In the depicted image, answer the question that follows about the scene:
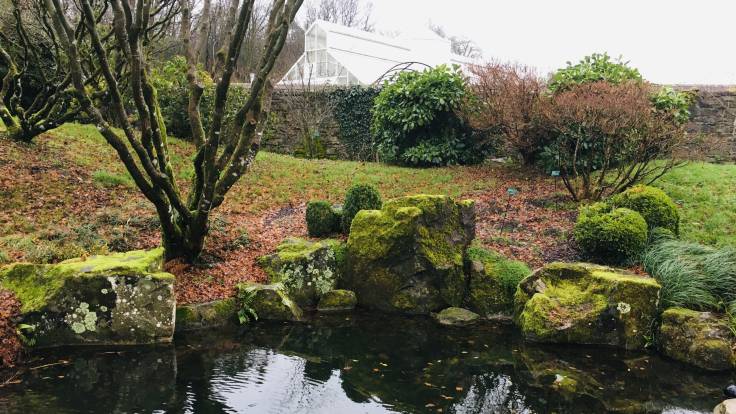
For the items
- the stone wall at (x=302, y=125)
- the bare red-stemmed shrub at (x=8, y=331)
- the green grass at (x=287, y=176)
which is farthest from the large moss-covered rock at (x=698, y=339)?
the stone wall at (x=302, y=125)

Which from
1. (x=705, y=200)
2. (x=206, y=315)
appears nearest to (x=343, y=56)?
(x=705, y=200)

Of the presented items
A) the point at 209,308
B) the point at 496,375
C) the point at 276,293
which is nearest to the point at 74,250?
the point at 209,308

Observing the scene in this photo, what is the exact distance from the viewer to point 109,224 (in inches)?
365

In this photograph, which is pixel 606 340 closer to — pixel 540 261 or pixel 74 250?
pixel 540 261

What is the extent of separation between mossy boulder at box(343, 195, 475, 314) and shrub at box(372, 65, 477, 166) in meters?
7.30

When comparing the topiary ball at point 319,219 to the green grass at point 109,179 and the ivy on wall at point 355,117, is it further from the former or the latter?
the ivy on wall at point 355,117

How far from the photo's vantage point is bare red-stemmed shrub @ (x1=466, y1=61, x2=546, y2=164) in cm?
1340

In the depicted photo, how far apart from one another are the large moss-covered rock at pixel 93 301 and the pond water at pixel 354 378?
29cm

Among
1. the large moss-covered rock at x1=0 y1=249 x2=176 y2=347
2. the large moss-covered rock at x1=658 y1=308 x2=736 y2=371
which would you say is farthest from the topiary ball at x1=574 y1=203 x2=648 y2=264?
the large moss-covered rock at x1=0 y1=249 x2=176 y2=347

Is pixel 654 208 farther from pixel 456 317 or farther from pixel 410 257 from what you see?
pixel 410 257

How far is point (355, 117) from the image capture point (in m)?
20.2

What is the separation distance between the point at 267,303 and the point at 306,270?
3.33ft

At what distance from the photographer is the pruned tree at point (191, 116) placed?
21.5 ft

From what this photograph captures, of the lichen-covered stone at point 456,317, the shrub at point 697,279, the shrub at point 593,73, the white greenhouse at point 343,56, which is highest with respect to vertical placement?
the white greenhouse at point 343,56
